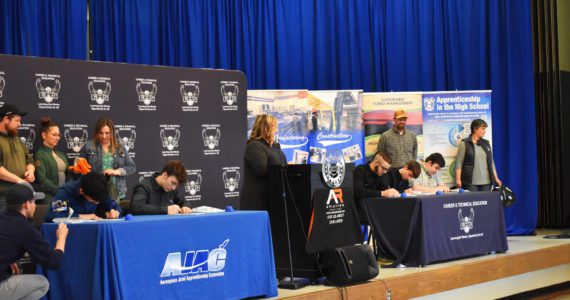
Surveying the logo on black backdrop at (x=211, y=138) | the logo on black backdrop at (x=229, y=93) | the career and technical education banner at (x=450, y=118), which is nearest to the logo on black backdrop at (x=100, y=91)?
the logo on black backdrop at (x=211, y=138)

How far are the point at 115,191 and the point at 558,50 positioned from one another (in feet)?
23.4

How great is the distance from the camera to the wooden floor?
17.6 feet

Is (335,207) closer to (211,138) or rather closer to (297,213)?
(297,213)

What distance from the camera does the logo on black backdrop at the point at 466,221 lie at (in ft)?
21.9

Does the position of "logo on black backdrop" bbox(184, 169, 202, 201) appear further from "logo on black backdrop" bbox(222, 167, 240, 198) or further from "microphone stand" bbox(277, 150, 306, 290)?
"microphone stand" bbox(277, 150, 306, 290)

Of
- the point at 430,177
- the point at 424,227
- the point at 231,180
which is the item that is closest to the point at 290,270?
the point at 424,227

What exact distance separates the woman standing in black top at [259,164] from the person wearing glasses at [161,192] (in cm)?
74

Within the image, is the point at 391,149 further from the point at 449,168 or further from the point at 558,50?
the point at 558,50

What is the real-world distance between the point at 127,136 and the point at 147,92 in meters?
0.41

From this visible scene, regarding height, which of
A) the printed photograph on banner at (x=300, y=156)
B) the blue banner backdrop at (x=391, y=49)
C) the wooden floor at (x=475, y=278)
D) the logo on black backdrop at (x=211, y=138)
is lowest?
the wooden floor at (x=475, y=278)

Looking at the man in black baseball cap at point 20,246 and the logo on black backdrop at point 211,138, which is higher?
the logo on black backdrop at point 211,138

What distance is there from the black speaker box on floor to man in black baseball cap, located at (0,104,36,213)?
2132mm

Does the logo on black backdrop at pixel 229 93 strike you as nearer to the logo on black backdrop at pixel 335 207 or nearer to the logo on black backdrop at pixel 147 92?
the logo on black backdrop at pixel 147 92

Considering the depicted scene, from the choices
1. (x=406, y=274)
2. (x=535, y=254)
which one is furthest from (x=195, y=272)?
(x=535, y=254)
